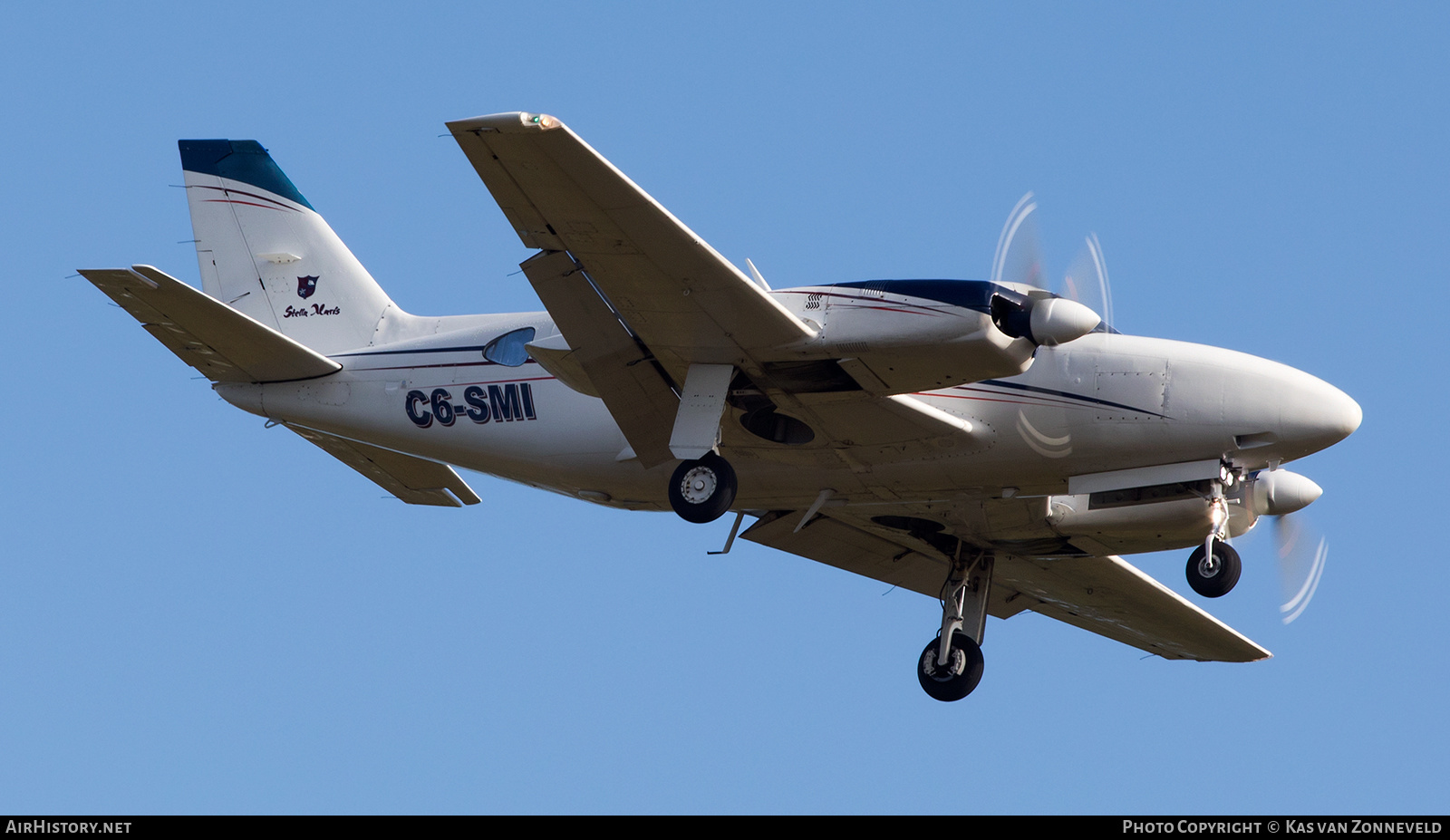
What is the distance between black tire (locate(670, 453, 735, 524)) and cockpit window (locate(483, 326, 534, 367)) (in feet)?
11.6

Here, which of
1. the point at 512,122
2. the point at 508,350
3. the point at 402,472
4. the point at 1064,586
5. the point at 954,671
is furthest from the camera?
the point at 1064,586

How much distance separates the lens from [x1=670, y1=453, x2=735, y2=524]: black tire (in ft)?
62.8

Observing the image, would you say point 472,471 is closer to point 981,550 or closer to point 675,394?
point 675,394

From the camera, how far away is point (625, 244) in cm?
1795

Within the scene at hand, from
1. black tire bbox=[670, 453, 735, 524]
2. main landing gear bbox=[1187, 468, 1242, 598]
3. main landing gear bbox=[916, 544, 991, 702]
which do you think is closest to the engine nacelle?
main landing gear bbox=[1187, 468, 1242, 598]

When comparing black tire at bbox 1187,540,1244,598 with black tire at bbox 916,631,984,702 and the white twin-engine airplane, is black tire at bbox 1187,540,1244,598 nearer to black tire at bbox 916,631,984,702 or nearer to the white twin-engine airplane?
the white twin-engine airplane

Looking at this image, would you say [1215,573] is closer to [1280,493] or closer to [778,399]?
[1280,493]

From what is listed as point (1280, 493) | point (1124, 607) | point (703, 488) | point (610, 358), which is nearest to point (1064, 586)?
point (1124, 607)

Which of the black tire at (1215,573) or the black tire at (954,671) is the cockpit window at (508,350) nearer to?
the black tire at (954,671)

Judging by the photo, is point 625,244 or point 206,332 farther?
point 206,332

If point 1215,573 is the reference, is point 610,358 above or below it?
above

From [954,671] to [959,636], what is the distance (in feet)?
1.95
